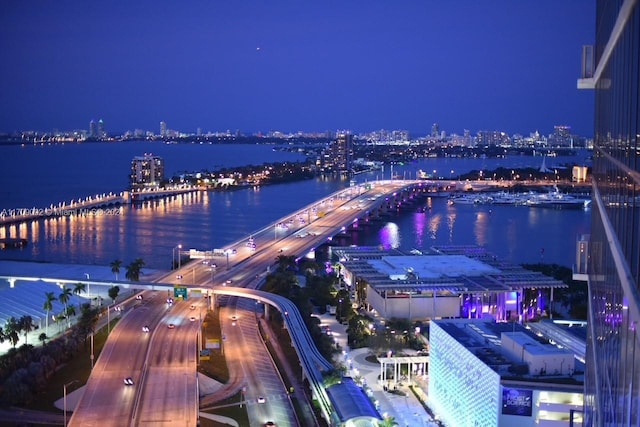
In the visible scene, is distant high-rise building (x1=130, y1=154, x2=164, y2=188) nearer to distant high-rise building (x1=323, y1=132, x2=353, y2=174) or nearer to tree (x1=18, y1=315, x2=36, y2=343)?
distant high-rise building (x1=323, y1=132, x2=353, y2=174)

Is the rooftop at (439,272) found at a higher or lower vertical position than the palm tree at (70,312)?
higher

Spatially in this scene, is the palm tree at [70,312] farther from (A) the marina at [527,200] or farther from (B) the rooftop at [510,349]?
(A) the marina at [527,200]

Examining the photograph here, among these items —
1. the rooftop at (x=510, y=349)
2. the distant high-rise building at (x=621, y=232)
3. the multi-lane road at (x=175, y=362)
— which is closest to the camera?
the distant high-rise building at (x=621, y=232)

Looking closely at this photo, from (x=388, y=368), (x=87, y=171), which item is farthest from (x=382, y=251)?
(x=87, y=171)

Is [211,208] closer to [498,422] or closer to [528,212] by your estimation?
[528,212]

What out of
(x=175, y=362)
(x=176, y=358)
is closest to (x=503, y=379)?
(x=175, y=362)

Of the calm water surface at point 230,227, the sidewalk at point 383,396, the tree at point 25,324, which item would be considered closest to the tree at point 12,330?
the tree at point 25,324
